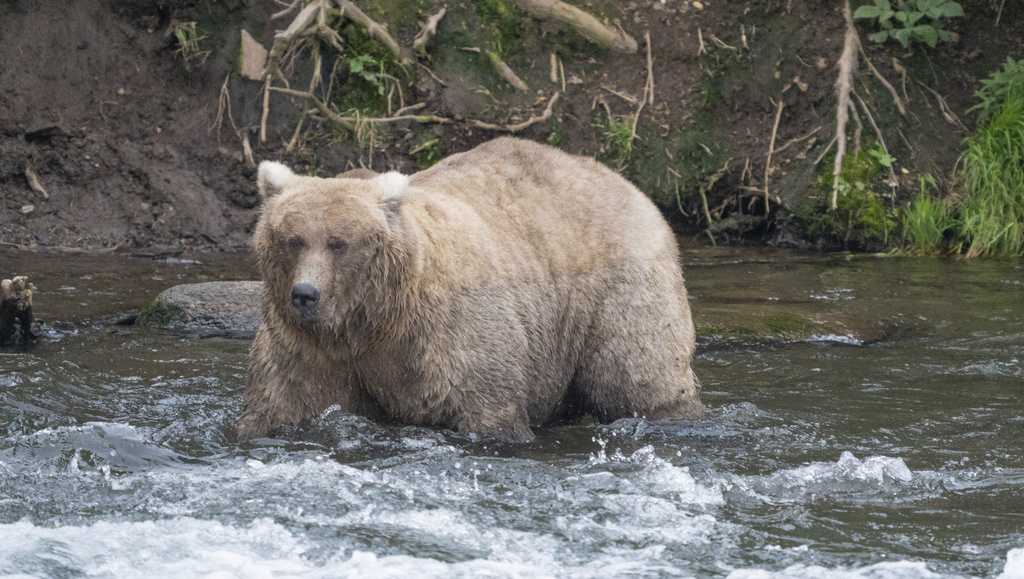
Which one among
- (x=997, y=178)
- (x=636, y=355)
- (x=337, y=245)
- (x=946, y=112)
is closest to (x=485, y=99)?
(x=946, y=112)

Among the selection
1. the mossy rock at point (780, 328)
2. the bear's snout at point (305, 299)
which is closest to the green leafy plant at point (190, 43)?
the mossy rock at point (780, 328)

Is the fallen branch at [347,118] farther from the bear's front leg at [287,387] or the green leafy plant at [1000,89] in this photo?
the bear's front leg at [287,387]

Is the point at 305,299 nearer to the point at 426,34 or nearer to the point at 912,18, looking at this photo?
the point at 426,34

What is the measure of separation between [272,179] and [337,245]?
56 cm

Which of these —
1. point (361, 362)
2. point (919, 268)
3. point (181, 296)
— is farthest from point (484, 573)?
point (919, 268)

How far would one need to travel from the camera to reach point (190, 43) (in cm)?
1330

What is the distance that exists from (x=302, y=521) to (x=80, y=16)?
8.72m

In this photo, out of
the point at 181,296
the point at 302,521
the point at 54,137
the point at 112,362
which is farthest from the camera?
the point at 54,137

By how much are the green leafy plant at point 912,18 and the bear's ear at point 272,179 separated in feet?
25.7

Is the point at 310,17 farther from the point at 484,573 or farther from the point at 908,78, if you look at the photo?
the point at 484,573

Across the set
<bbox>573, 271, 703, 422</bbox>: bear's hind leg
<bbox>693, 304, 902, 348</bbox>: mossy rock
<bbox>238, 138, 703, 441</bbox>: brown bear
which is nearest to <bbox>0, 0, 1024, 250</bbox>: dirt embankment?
<bbox>693, 304, 902, 348</bbox>: mossy rock

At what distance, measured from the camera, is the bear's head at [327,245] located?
6309 mm

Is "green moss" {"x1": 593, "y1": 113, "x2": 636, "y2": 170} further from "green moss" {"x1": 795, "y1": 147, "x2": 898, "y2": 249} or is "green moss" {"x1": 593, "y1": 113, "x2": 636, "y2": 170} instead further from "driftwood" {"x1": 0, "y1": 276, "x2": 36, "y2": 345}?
"driftwood" {"x1": 0, "y1": 276, "x2": 36, "y2": 345}

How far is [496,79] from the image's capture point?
44.5 feet
